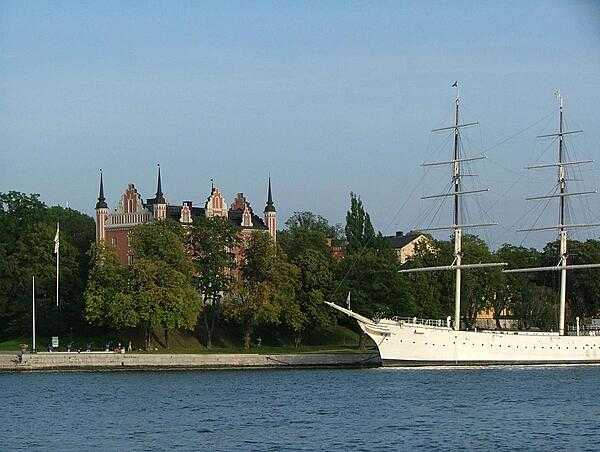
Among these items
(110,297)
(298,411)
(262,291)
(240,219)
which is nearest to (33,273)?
(110,297)

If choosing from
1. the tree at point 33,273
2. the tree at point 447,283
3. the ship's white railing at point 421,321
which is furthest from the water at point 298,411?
the tree at point 447,283

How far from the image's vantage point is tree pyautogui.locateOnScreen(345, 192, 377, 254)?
379ft

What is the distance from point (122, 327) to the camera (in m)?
97.9

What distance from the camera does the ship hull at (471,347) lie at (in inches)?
3568

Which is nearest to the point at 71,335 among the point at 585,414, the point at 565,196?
the point at 565,196

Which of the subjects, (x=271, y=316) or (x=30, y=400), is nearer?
(x=30, y=400)

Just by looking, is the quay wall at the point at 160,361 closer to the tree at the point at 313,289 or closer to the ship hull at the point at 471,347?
the ship hull at the point at 471,347

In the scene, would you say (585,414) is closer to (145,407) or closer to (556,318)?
(145,407)

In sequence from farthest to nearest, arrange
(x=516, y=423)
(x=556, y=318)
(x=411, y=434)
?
(x=556, y=318) → (x=516, y=423) → (x=411, y=434)

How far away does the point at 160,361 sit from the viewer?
85188 millimetres

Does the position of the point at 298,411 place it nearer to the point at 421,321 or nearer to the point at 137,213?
the point at 421,321

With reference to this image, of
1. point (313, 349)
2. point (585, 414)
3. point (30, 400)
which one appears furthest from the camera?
point (313, 349)

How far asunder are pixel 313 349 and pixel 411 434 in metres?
51.8

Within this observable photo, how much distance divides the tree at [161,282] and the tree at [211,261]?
9.64 ft
